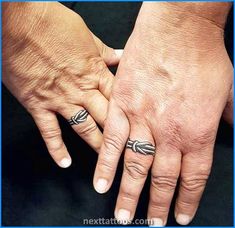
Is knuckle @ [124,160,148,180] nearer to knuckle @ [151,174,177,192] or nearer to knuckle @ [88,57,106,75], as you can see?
knuckle @ [151,174,177,192]

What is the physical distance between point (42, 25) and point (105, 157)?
0.40 meters

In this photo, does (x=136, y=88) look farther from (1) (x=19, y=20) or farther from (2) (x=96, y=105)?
(1) (x=19, y=20)

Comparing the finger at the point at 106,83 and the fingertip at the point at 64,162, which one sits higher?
the finger at the point at 106,83

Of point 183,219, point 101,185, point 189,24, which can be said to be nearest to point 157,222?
point 183,219

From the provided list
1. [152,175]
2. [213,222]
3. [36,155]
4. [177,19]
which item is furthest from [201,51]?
[36,155]

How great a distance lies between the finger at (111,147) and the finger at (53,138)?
0.36ft

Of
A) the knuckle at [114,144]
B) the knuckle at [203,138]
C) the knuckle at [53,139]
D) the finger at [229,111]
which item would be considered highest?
the finger at [229,111]

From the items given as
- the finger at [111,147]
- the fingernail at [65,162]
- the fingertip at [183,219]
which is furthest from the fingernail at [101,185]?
the fingertip at [183,219]

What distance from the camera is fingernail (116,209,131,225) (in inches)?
41.5

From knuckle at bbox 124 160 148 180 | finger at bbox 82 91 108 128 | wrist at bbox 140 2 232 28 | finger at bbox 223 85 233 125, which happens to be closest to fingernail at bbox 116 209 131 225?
knuckle at bbox 124 160 148 180

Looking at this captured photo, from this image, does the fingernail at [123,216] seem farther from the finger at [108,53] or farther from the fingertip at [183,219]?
the finger at [108,53]

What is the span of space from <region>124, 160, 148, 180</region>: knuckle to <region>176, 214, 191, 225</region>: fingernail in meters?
0.15

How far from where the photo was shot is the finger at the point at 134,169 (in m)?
1.01

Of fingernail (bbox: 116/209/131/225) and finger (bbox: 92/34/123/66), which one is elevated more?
finger (bbox: 92/34/123/66)
